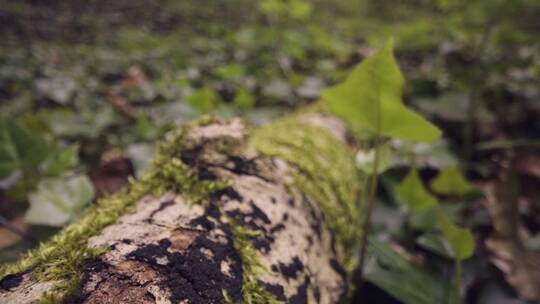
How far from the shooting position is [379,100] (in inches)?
30.1

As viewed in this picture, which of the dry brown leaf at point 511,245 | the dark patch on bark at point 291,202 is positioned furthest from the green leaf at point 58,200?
the dry brown leaf at point 511,245

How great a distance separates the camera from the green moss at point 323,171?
100 cm

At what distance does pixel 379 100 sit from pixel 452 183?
0.55m

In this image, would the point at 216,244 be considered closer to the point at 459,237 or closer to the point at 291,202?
the point at 291,202

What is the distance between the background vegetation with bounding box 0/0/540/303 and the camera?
1.04m

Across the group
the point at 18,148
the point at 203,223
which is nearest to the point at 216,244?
the point at 203,223

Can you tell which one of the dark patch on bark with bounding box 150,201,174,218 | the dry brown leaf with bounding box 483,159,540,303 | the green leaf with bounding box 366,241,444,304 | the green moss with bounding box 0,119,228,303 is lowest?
the dry brown leaf with bounding box 483,159,540,303

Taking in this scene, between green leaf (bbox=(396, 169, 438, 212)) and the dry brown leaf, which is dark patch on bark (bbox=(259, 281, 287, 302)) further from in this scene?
the dry brown leaf

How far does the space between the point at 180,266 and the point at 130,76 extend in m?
2.57

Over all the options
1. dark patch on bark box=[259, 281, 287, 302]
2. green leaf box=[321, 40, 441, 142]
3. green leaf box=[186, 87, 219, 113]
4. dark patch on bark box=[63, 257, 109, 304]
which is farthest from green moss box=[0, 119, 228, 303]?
green leaf box=[186, 87, 219, 113]

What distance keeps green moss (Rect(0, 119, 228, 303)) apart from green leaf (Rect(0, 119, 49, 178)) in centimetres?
44

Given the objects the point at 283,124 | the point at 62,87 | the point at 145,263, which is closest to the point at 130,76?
the point at 62,87

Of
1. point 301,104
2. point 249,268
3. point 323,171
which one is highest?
point 249,268

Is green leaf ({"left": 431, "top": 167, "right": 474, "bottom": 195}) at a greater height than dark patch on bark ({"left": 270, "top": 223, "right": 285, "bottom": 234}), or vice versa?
dark patch on bark ({"left": 270, "top": 223, "right": 285, "bottom": 234})
